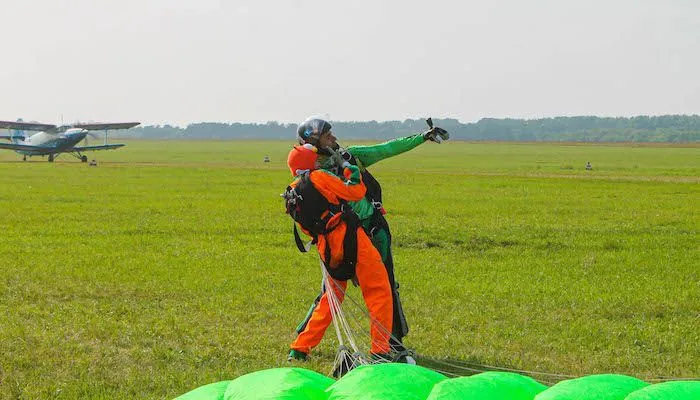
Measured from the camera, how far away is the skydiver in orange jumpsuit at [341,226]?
21.5ft

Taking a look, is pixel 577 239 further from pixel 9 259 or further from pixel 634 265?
pixel 9 259

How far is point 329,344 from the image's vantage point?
7766 mm

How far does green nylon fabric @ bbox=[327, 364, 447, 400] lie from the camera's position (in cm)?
350

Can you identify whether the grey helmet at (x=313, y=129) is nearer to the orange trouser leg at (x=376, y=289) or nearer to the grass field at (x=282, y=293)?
the orange trouser leg at (x=376, y=289)

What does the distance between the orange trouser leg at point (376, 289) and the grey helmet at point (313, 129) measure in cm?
72

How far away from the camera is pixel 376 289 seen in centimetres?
671

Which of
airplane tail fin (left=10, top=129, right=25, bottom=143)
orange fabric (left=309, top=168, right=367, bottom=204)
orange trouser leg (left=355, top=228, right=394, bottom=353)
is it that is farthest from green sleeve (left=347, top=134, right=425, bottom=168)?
airplane tail fin (left=10, top=129, right=25, bottom=143)

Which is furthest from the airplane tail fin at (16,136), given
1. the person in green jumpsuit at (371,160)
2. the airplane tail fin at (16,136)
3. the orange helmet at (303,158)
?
the orange helmet at (303,158)

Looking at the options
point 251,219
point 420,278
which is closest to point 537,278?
point 420,278

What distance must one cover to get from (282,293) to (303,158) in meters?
3.45

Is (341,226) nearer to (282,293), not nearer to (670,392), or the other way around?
(282,293)

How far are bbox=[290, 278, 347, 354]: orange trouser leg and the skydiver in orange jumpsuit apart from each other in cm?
34

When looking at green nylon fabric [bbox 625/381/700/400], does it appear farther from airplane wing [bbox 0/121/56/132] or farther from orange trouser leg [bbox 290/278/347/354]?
airplane wing [bbox 0/121/56/132]

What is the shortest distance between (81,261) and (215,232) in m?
3.94
